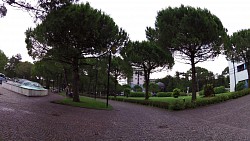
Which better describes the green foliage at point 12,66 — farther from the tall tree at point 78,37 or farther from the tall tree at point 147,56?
the tall tree at point 78,37

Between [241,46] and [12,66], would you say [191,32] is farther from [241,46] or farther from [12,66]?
[12,66]

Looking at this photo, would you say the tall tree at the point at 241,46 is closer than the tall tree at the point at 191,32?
No

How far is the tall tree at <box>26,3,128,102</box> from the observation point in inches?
760

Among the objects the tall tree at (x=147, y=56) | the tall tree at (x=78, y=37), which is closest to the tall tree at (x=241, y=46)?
the tall tree at (x=147, y=56)

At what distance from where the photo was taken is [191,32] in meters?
20.9

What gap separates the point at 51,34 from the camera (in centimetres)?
2027

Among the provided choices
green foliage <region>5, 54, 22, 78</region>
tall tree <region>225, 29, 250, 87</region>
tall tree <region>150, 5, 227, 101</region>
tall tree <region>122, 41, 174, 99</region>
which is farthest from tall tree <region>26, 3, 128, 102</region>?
green foliage <region>5, 54, 22, 78</region>

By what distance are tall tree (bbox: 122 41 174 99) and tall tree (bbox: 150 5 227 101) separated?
20.1 feet

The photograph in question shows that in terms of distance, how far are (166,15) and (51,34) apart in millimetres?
10641

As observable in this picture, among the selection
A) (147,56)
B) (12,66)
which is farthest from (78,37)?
(12,66)

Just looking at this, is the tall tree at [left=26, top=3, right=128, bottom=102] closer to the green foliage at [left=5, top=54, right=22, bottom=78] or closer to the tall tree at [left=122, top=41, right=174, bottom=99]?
the tall tree at [left=122, top=41, right=174, bottom=99]

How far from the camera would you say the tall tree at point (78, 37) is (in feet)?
63.3

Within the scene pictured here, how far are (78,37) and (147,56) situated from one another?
39.2 ft

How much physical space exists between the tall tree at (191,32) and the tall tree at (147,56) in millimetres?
6130
